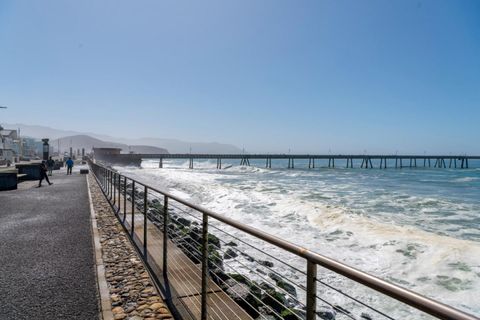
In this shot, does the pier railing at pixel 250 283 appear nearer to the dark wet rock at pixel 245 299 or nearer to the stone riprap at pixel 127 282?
the dark wet rock at pixel 245 299

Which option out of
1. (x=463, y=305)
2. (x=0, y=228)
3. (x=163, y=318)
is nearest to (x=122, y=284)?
(x=163, y=318)

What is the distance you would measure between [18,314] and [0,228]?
489cm

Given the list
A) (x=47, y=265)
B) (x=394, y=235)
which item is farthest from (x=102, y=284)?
(x=394, y=235)

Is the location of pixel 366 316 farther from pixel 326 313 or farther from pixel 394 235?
pixel 394 235

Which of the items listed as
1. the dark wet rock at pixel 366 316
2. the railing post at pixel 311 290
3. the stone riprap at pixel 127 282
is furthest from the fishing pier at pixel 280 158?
the railing post at pixel 311 290

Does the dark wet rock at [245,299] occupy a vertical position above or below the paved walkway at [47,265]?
below

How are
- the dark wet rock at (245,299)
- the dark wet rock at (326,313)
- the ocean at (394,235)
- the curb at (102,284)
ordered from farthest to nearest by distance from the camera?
the ocean at (394,235) → the dark wet rock at (326,313) → the dark wet rock at (245,299) → the curb at (102,284)

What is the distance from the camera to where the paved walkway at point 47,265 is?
3.75 m

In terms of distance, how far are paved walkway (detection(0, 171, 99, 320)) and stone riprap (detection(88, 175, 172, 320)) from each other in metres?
0.23

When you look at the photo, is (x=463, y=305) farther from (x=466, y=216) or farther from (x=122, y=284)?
(x=466, y=216)

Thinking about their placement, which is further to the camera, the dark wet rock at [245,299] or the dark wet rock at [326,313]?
the dark wet rock at [326,313]

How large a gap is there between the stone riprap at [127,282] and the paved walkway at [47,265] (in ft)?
0.76

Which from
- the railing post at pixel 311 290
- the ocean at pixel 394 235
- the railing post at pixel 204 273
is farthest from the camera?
the ocean at pixel 394 235

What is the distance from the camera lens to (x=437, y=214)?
15.4 meters
